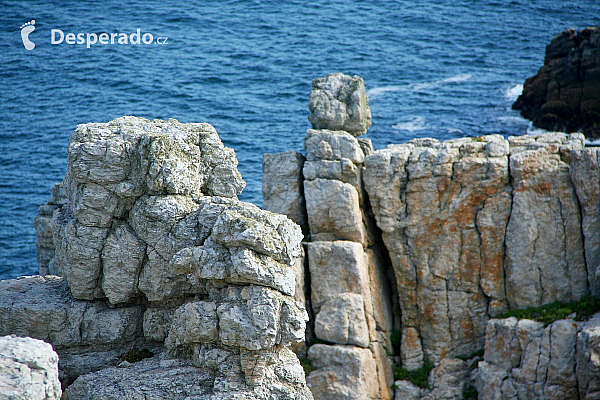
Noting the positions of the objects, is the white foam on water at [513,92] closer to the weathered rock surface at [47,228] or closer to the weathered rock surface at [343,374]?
the weathered rock surface at [343,374]

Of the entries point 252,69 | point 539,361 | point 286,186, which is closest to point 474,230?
point 539,361

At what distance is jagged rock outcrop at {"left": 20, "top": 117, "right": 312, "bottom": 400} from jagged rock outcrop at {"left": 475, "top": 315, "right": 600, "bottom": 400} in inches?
713

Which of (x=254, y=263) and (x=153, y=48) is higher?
(x=153, y=48)

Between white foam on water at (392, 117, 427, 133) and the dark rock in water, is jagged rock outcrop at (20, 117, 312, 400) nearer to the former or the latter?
white foam on water at (392, 117, 427, 133)

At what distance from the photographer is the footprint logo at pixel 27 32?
75062 mm

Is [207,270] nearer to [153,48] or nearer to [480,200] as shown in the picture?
[480,200]

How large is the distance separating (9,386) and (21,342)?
60.9 inches

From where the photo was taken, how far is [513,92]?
264 feet

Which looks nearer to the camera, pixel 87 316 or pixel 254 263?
pixel 254 263

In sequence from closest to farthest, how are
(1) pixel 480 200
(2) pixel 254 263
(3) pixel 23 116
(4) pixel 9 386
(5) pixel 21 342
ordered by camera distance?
(4) pixel 9 386 → (5) pixel 21 342 → (2) pixel 254 263 → (1) pixel 480 200 → (3) pixel 23 116

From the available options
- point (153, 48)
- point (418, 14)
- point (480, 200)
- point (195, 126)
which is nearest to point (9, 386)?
point (195, 126)

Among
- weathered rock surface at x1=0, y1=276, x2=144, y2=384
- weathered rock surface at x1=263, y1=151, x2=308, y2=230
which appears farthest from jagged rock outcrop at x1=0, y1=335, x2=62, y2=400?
weathered rock surface at x1=263, y1=151, x2=308, y2=230

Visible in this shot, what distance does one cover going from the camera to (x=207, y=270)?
2047cm

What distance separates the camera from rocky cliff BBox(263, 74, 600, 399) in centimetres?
3650
